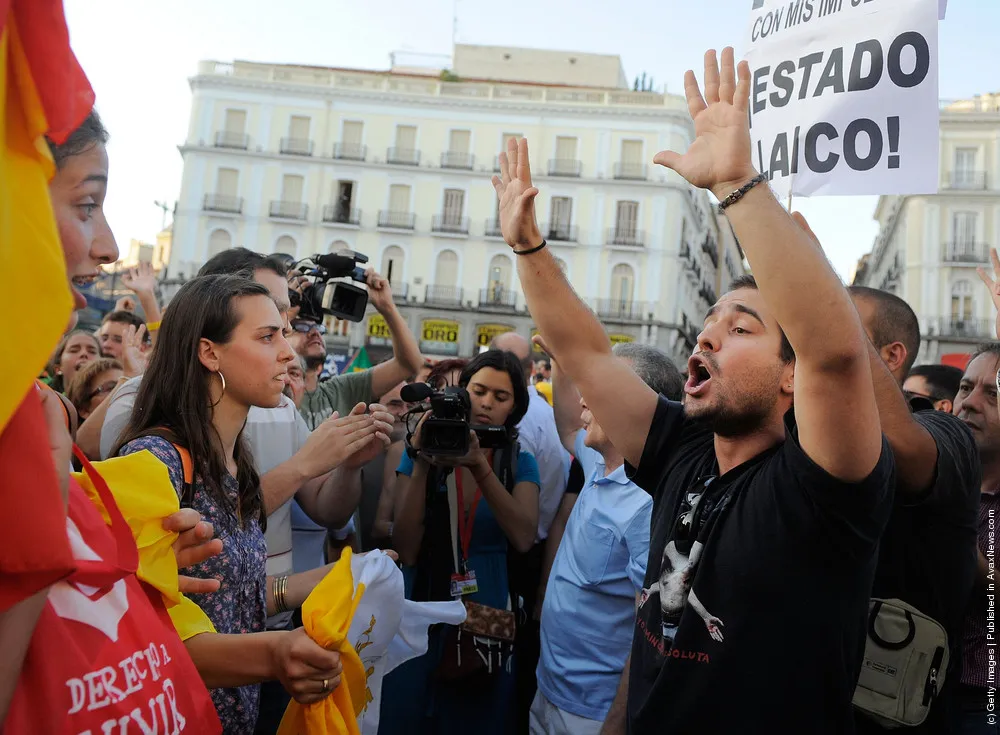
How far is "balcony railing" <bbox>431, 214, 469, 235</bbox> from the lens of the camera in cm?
3509

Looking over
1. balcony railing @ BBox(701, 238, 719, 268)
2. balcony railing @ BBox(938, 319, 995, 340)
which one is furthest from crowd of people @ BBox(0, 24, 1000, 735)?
balcony railing @ BBox(701, 238, 719, 268)

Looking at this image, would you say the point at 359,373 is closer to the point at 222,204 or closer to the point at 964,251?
the point at 222,204

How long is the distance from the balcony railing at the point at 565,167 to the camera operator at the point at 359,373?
32219 millimetres

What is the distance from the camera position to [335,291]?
12.2 feet

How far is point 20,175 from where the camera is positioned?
34.1 inches

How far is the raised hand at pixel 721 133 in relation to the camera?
160cm

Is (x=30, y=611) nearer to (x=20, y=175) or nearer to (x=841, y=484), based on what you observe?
(x=20, y=175)

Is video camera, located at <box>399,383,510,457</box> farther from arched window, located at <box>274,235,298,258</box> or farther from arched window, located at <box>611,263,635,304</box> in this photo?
arched window, located at <box>274,235,298,258</box>

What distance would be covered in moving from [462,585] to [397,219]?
110 feet

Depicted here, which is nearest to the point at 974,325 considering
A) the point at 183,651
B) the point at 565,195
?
the point at 565,195

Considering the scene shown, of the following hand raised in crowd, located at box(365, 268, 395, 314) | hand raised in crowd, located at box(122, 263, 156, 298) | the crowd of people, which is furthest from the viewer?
hand raised in crowd, located at box(122, 263, 156, 298)

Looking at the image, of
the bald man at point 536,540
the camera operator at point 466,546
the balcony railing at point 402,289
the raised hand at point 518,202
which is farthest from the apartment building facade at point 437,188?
the raised hand at point 518,202

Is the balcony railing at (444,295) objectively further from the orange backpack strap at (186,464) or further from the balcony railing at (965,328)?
the orange backpack strap at (186,464)

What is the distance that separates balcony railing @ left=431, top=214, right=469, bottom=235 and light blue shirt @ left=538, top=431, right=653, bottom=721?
3298cm
